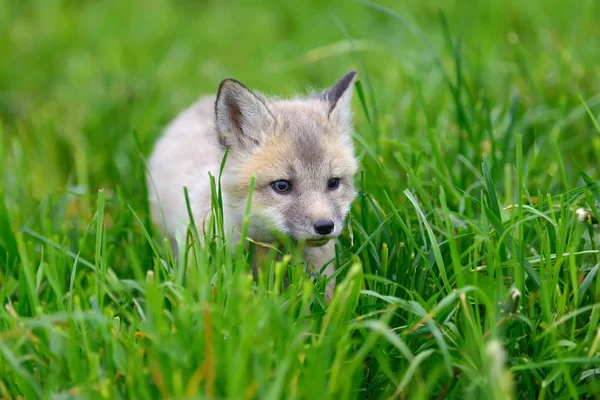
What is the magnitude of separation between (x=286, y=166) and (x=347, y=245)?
556mm

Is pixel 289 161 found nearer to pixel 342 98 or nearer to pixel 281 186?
pixel 281 186

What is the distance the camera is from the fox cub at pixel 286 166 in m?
3.69

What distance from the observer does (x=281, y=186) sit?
150 inches

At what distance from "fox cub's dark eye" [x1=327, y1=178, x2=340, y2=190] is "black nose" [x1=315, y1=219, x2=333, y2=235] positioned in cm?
37

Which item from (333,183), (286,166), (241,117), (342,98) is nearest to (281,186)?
(286,166)

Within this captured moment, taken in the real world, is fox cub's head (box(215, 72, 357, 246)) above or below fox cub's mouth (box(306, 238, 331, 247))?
above

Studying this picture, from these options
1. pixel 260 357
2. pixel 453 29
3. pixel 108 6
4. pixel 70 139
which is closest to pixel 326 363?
pixel 260 357

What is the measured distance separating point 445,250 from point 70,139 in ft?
12.0

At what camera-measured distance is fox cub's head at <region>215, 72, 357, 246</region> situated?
368 centimetres

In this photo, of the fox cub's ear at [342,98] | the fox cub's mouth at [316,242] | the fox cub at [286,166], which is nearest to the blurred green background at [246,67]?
the fox cub's ear at [342,98]

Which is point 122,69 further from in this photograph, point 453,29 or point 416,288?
point 416,288

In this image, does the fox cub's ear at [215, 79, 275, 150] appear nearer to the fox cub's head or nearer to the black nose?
the fox cub's head

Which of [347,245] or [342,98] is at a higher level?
[342,98]

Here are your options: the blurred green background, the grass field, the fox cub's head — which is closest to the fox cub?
the fox cub's head
